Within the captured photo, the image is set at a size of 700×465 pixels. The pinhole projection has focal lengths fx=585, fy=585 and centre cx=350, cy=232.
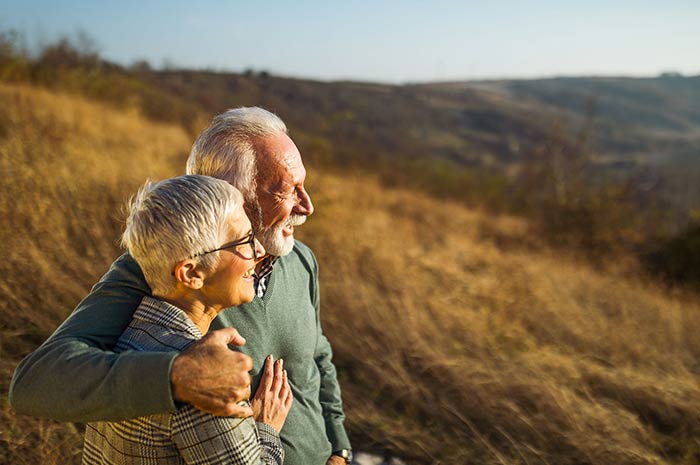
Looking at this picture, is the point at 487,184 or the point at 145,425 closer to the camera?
the point at 145,425

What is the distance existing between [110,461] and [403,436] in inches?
102

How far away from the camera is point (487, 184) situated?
68.6ft

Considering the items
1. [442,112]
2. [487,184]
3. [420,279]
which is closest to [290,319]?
[420,279]

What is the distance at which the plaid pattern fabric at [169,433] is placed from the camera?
1.17 metres

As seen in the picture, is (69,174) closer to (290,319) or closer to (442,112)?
(290,319)

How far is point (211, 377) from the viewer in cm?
111

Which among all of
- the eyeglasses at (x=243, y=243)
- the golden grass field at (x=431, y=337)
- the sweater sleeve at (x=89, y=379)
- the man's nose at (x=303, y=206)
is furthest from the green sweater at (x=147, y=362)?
the golden grass field at (x=431, y=337)

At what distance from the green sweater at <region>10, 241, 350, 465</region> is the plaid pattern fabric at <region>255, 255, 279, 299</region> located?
0.02 meters

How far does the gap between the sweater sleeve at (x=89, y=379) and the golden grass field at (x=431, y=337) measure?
0.99 m

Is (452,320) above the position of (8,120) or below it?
below

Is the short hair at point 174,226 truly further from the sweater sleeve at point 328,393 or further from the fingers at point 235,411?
the sweater sleeve at point 328,393

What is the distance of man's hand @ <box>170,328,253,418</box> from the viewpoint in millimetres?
1113

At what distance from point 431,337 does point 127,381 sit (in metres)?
4.07

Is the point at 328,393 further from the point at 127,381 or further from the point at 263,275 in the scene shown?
the point at 127,381
